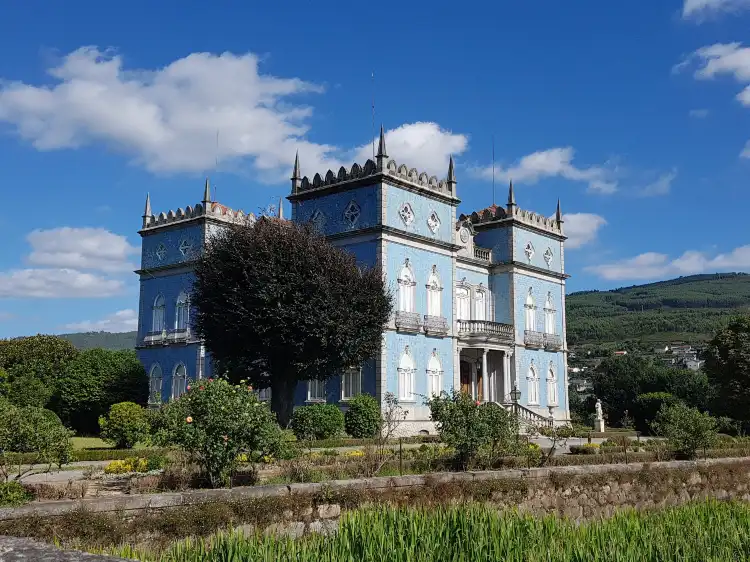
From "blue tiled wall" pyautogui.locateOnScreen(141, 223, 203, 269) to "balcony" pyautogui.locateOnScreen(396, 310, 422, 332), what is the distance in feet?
37.2

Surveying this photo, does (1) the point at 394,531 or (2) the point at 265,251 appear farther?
(2) the point at 265,251

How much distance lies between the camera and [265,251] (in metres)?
28.8

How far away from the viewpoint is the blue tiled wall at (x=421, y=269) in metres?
33.6

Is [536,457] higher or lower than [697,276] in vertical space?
lower

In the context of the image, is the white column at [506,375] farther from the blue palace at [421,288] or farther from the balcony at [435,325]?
the balcony at [435,325]

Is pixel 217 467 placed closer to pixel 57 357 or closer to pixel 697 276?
pixel 57 357

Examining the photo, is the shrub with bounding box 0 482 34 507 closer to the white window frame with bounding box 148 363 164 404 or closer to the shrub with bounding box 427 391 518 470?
the shrub with bounding box 427 391 518 470

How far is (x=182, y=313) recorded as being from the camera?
131 ft

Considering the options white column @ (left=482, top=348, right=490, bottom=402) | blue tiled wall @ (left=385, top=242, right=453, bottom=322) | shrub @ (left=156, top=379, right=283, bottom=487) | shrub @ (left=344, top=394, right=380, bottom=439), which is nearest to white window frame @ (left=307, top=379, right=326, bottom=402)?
shrub @ (left=344, top=394, right=380, bottom=439)

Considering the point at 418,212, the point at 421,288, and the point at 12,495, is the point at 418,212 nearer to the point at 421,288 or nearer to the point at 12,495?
the point at 421,288

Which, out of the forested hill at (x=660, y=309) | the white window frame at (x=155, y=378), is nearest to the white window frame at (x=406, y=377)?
the white window frame at (x=155, y=378)

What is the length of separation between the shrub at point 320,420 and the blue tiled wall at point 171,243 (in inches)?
497

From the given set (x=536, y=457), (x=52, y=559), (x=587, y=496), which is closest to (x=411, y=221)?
(x=536, y=457)

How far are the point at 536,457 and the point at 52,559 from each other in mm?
14090
